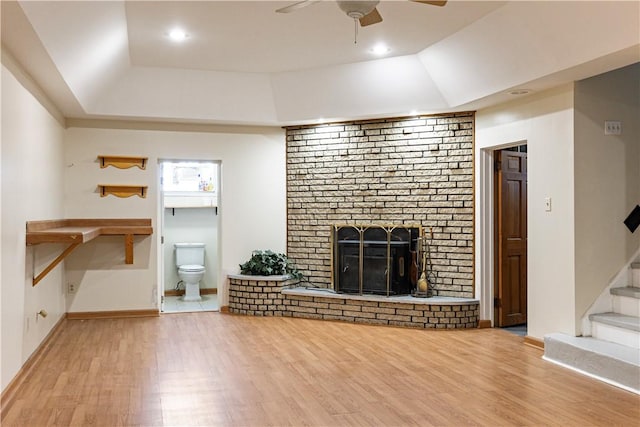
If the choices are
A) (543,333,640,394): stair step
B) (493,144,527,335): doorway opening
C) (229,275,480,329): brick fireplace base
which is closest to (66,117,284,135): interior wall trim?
(229,275,480,329): brick fireplace base

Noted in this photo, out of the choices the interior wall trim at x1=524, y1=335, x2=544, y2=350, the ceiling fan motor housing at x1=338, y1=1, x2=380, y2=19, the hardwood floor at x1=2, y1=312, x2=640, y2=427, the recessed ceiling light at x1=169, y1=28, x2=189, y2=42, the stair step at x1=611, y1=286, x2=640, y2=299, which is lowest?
the hardwood floor at x1=2, y1=312, x2=640, y2=427

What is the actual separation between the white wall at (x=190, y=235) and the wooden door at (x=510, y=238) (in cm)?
422

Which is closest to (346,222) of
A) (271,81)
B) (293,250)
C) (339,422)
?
(293,250)

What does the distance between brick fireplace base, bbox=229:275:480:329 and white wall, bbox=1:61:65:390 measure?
6.96 feet

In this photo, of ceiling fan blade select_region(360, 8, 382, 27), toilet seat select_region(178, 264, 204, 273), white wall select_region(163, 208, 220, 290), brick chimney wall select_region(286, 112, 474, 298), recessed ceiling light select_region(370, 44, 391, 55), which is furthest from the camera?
white wall select_region(163, 208, 220, 290)

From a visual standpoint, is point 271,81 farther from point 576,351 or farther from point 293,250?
point 576,351

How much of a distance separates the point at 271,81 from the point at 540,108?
2930 mm

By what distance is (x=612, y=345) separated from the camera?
4145 mm

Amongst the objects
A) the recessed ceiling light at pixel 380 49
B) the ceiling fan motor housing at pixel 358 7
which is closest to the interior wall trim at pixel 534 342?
the recessed ceiling light at pixel 380 49

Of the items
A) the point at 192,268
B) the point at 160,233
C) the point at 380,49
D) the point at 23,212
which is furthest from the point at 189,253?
the point at 380,49

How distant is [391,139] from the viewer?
6.22 metres

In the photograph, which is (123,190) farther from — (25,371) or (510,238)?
(510,238)

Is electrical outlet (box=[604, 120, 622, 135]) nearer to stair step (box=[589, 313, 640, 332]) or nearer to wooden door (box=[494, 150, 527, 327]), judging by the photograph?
wooden door (box=[494, 150, 527, 327])

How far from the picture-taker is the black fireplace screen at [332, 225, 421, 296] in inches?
234
